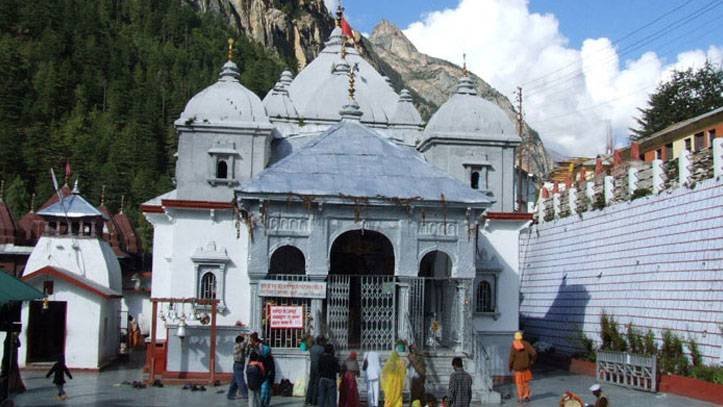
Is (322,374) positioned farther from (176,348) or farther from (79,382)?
(79,382)

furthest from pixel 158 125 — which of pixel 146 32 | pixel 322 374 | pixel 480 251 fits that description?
pixel 322 374

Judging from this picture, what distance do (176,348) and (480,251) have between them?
908 cm

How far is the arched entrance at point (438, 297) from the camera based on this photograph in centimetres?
2323

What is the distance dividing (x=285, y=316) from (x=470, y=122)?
10.4m

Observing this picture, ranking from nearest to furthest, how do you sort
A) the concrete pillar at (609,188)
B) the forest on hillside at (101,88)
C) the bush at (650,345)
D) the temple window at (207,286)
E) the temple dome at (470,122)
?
the bush at (650,345)
the temple window at (207,286)
the temple dome at (470,122)
the concrete pillar at (609,188)
the forest on hillside at (101,88)

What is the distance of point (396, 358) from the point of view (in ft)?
55.9

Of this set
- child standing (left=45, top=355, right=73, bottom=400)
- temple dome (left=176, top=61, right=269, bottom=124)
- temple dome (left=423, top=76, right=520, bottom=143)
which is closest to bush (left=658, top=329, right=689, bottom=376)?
temple dome (left=423, top=76, right=520, bottom=143)

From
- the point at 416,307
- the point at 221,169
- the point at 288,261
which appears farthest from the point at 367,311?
the point at 221,169

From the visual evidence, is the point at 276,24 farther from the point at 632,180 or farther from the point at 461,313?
the point at 461,313

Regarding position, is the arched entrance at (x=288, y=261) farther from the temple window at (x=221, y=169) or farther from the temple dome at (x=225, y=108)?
the temple dome at (x=225, y=108)

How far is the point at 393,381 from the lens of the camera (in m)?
16.8

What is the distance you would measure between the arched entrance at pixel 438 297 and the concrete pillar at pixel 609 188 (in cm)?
658

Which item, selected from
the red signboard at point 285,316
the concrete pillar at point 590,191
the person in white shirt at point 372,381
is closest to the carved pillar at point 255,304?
the red signboard at point 285,316

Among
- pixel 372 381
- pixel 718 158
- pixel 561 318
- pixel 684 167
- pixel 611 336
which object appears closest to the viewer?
pixel 372 381
